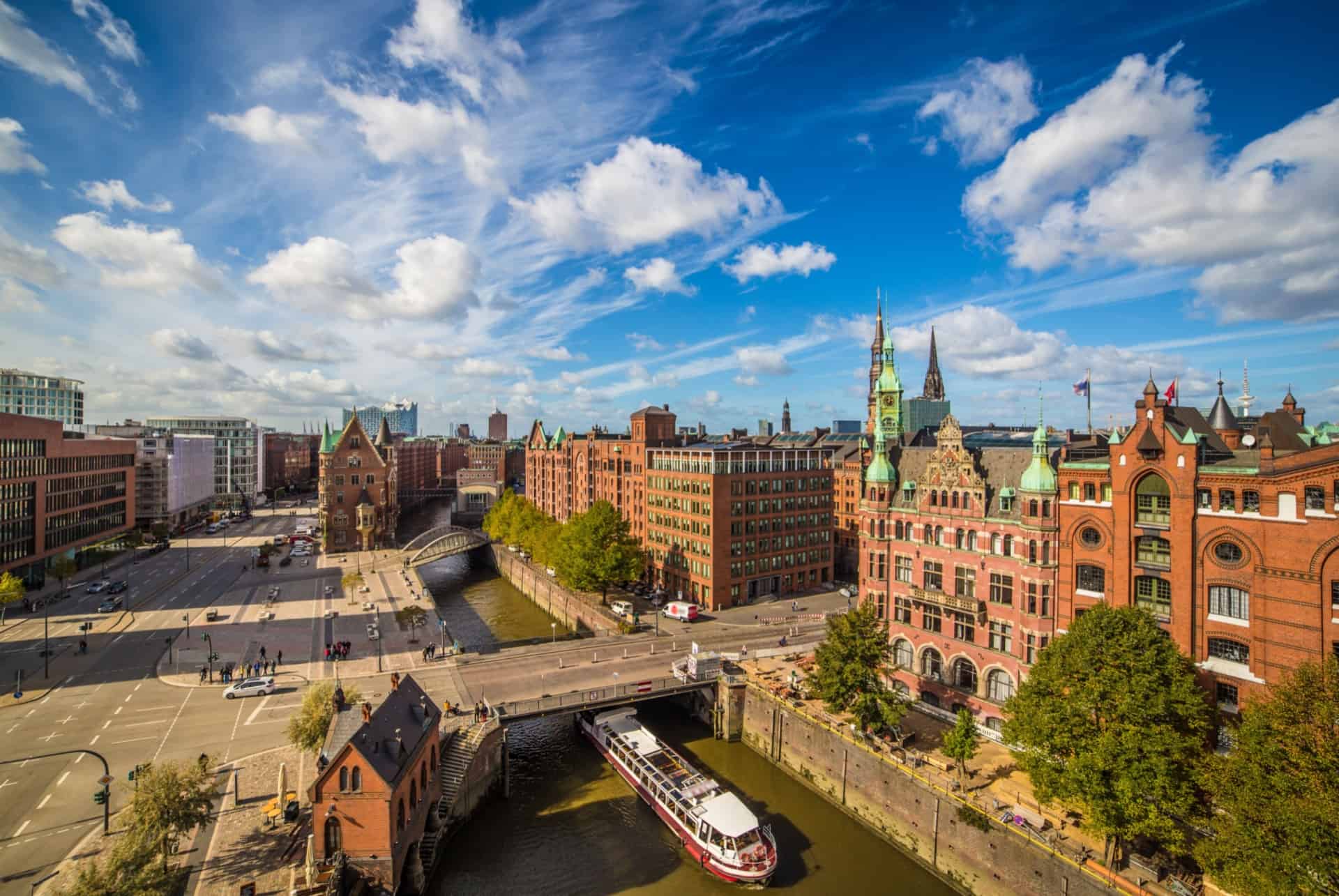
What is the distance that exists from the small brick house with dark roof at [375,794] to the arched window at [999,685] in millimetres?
43720

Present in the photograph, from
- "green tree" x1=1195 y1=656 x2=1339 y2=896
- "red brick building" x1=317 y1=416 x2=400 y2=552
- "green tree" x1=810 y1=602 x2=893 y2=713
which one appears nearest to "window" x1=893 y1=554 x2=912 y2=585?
"green tree" x1=810 y1=602 x2=893 y2=713

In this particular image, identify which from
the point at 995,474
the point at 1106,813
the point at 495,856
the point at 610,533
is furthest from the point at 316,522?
the point at 1106,813

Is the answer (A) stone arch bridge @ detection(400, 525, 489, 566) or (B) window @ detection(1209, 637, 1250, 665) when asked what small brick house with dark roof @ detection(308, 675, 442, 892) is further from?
(A) stone arch bridge @ detection(400, 525, 489, 566)

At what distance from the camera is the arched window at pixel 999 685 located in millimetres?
52406

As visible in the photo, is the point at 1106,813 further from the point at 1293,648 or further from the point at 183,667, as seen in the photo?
the point at 183,667

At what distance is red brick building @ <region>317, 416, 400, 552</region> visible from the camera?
137250 mm

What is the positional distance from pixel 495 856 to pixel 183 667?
4198cm

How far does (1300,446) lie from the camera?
54.5 meters

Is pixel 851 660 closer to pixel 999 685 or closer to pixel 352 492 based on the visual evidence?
pixel 999 685

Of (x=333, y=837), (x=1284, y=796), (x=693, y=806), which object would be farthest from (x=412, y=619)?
(x=1284, y=796)

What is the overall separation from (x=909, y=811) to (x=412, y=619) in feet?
187

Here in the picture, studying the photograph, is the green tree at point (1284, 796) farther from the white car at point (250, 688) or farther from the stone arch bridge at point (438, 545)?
the stone arch bridge at point (438, 545)

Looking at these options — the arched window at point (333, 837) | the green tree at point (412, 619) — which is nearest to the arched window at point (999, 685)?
the arched window at point (333, 837)

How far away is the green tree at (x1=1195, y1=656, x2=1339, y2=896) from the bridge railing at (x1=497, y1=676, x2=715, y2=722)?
38666mm
